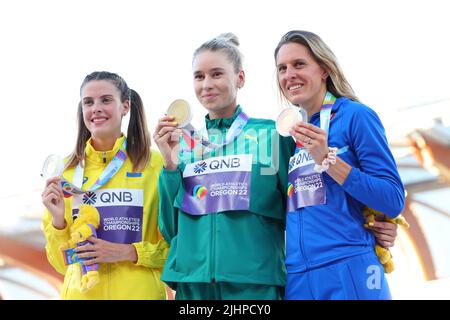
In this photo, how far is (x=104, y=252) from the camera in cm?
266

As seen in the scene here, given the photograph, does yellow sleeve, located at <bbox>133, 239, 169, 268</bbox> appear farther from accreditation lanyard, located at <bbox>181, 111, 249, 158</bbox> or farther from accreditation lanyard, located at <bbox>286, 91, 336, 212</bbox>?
accreditation lanyard, located at <bbox>286, 91, 336, 212</bbox>

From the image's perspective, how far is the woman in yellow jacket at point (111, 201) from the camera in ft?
8.87

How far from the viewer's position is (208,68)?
263 cm

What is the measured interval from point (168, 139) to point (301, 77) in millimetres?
616

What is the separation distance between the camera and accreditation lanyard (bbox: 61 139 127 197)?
2.77 meters

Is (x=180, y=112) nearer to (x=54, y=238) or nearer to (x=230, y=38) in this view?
(x=230, y=38)

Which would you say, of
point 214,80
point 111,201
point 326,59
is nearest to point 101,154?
point 111,201

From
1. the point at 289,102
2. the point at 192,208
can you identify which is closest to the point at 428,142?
the point at 289,102

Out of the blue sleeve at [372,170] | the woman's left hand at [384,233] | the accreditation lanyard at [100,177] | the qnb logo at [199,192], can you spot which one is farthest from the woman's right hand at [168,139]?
the woman's left hand at [384,233]

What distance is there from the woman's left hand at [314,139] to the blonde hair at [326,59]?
40 centimetres

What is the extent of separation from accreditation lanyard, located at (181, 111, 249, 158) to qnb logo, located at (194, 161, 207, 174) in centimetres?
4

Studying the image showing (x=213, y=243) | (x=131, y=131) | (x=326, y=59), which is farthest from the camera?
(x=131, y=131)

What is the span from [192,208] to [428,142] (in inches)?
157

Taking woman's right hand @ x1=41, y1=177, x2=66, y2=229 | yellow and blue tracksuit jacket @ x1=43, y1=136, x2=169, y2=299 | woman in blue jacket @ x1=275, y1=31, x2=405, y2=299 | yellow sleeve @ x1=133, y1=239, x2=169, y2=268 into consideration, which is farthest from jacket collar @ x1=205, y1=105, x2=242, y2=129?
woman's right hand @ x1=41, y1=177, x2=66, y2=229
